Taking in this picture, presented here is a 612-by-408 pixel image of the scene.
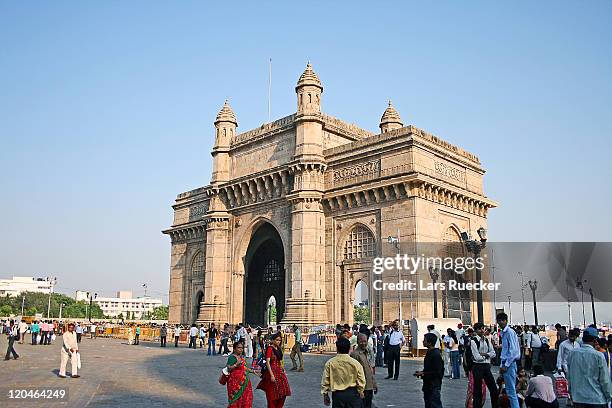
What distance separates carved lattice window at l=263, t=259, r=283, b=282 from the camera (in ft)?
152

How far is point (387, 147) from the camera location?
34.0m

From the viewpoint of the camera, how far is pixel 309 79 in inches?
1507

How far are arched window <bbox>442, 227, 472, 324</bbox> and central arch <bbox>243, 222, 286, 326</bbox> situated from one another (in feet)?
48.0

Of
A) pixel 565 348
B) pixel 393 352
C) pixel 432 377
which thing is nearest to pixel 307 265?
pixel 393 352

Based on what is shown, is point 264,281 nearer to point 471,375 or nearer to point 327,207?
point 327,207

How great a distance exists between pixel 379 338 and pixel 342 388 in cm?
1555

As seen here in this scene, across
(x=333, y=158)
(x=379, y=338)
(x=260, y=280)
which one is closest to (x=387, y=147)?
(x=333, y=158)

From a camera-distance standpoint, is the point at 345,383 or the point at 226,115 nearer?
the point at 345,383

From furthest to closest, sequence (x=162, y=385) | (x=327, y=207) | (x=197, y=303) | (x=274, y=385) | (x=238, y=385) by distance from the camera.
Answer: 1. (x=197, y=303)
2. (x=327, y=207)
3. (x=162, y=385)
4. (x=274, y=385)
5. (x=238, y=385)

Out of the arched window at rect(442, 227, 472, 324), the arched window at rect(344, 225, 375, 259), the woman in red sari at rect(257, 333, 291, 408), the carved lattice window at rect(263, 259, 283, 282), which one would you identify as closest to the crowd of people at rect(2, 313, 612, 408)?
the woman in red sari at rect(257, 333, 291, 408)

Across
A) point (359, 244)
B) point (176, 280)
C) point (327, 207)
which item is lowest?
point (176, 280)

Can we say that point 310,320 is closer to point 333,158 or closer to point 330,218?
point 330,218

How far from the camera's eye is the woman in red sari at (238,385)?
8375mm

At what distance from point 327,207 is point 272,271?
1203 cm
